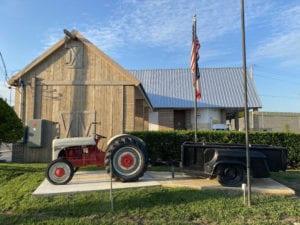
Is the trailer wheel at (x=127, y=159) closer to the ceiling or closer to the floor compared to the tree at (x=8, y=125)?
closer to the floor

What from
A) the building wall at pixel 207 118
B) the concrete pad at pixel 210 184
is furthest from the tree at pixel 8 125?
the building wall at pixel 207 118

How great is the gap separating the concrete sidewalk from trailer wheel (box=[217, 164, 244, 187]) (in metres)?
0.22

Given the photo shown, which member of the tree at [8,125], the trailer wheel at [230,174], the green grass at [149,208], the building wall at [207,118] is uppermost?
the building wall at [207,118]

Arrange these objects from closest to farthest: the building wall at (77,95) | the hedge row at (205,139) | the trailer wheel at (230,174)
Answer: the trailer wheel at (230,174) < the hedge row at (205,139) < the building wall at (77,95)

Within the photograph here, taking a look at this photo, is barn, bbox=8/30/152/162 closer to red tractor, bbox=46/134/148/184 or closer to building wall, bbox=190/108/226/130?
red tractor, bbox=46/134/148/184

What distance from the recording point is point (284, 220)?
5.59 meters

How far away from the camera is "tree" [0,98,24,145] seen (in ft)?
34.5

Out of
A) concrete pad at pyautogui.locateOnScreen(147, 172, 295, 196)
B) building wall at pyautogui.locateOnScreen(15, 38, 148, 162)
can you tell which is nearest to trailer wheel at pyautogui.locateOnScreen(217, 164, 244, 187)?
concrete pad at pyautogui.locateOnScreen(147, 172, 295, 196)

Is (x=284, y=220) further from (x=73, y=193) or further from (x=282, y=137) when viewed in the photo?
(x=282, y=137)

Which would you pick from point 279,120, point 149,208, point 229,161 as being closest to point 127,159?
point 149,208

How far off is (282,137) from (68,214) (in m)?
9.89

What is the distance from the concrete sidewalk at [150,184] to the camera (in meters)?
7.17

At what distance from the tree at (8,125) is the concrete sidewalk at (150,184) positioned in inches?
122

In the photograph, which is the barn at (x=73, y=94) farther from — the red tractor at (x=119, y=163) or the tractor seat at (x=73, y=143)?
the red tractor at (x=119, y=163)
